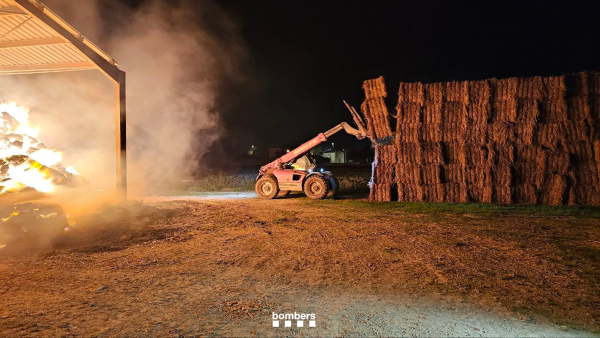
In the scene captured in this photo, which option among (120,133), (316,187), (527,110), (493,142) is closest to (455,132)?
(493,142)

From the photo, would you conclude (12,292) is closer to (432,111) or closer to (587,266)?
(587,266)

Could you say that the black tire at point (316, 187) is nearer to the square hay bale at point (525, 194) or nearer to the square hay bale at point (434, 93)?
the square hay bale at point (434, 93)

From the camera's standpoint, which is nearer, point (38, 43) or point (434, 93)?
point (38, 43)

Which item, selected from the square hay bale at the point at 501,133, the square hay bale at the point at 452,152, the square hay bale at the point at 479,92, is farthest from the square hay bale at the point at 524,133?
the square hay bale at the point at 452,152

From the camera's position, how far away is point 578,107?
538 inches

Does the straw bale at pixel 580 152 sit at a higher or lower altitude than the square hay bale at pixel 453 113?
lower

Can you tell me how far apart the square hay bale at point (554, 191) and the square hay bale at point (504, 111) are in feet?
8.87

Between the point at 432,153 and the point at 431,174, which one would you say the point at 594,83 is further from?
the point at 431,174

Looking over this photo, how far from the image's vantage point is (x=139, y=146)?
21.1 m

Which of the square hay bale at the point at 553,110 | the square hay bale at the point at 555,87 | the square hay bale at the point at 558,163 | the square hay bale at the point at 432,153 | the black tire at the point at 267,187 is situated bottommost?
the black tire at the point at 267,187

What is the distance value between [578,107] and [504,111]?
2.53 metres

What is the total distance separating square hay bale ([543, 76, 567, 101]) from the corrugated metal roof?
16028 millimetres

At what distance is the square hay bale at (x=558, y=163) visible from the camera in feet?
43.9

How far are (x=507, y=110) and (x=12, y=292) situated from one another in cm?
1609
